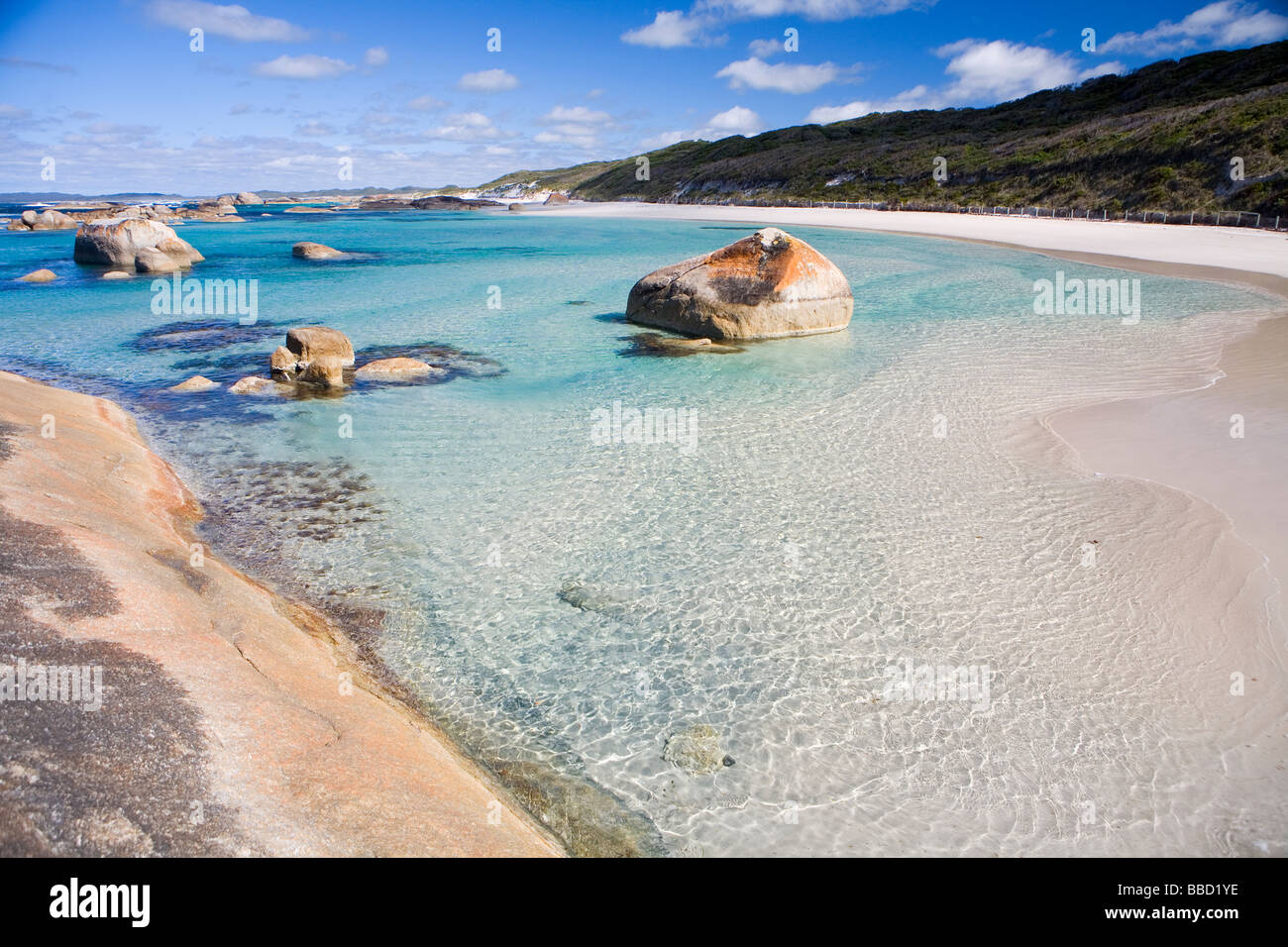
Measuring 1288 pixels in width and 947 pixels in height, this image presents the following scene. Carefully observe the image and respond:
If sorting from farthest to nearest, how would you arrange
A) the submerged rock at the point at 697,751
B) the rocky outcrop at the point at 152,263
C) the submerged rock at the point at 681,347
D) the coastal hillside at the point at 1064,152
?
the coastal hillside at the point at 1064,152, the rocky outcrop at the point at 152,263, the submerged rock at the point at 681,347, the submerged rock at the point at 697,751

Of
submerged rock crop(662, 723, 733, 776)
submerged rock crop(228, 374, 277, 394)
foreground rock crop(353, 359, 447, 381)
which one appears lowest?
submerged rock crop(662, 723, 733, 776)

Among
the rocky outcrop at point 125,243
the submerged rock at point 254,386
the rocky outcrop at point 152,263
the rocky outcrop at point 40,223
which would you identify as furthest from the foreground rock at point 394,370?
the rocky outcrop at point 40,223

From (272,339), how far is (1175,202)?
40.3 m

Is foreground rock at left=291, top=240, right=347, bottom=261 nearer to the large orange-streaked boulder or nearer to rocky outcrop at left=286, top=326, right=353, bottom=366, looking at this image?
rocky outcrop at left=286, top=326, right=353, bottom=366

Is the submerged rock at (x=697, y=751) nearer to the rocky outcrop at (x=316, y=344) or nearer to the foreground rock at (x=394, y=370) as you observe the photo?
the foreground rock at (x=394, y=370)

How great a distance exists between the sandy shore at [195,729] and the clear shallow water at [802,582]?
2.47 ft

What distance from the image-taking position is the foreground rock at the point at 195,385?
1209 cm

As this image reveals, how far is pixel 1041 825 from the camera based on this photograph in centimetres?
370

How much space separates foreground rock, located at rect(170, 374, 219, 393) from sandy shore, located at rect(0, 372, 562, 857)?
6.62 metres

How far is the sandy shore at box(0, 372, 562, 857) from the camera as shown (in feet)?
9.37

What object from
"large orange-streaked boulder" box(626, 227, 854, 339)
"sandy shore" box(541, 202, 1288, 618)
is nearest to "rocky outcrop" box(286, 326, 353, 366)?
"large orange-streaked boulder" box(626, 227, 854, 339)

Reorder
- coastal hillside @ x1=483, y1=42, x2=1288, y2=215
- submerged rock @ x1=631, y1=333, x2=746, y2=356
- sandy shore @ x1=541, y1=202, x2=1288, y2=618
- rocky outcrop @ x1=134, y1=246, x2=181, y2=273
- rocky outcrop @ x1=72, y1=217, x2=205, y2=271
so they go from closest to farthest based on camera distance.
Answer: sandy shore @ x1=541, y1=202, x2=1288, y2=618
submerged rock @ x1=631, y1=333, x2=746, y2=356
rocky outcrop @ x1=134, y1=246, x2=181, y2=273
rocky outcrop @ x1=72, y1=217, x2=205, y2=271
coastal hillside @ x1=483, y1=42, x2=1288, y2=215

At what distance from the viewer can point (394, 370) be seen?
41.9 feet

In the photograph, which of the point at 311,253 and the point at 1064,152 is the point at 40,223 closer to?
the point at 311,253
